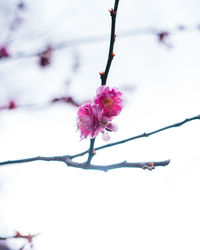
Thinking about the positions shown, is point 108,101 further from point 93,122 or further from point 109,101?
point 93,122

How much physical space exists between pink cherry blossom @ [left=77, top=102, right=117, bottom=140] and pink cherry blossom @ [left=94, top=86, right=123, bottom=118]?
0.04 meters

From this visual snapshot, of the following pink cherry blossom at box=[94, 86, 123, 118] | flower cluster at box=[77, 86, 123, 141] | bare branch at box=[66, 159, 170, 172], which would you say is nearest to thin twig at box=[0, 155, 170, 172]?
bare branch at box=[66, 159, 170, 172]

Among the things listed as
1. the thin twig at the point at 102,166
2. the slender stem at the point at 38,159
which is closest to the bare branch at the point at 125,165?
the thin twig at the point at 102,166

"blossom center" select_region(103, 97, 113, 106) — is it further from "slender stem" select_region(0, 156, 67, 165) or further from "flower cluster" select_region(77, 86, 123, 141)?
"slender stem" select_region(0, 156, 67, 165)

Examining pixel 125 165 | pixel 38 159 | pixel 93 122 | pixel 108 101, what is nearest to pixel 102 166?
pixel 125 165

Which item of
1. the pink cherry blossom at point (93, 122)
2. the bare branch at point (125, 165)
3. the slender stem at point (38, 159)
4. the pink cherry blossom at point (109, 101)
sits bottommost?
the bare branch at point (125, 165)

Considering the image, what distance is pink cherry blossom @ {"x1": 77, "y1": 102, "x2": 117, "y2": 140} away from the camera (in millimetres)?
1587

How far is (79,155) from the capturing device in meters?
1.71

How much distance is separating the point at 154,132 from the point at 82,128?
0.48 metres

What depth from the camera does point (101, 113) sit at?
1600mm

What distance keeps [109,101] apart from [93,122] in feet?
0.57

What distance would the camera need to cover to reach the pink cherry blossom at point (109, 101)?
1598mm

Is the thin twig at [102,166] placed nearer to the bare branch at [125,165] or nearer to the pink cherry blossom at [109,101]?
the bare branch at [125,165]

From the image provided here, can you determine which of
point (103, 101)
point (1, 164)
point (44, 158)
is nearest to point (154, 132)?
point (103, 101)
